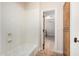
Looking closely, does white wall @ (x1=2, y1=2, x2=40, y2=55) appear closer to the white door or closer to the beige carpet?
the beige carpet

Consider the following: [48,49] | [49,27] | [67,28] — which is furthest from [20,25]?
[67,28]

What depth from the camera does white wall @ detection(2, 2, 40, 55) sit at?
1.67m

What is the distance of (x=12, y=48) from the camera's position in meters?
1.74

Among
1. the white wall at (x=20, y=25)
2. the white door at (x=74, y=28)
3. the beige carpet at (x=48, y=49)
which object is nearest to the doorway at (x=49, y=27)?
the beige carpet at (x=48, y=49)

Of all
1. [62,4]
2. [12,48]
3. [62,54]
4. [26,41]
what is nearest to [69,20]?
→ [62,4]

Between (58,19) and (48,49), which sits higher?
(58,19)

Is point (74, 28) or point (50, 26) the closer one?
point (74, 28)

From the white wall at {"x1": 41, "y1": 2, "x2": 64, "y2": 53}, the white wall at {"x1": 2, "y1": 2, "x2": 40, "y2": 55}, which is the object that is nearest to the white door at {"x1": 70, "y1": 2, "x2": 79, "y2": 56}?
the white wall at {"x1": 41, "y1": 2, "x2": 64, "y2": 53}

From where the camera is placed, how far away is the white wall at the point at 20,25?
1669 millimetres

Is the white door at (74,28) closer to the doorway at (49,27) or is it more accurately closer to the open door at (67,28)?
the open door at (67,28)

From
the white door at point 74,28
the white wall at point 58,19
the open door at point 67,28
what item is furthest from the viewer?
the white wall at point 58,19

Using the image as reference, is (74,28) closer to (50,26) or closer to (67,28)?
(67,28)

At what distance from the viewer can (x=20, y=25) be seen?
1696mm

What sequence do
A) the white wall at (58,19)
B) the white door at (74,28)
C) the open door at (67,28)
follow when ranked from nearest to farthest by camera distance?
the white door at (74,28)
the open door at (67,28)
the white wall at (58,19)
